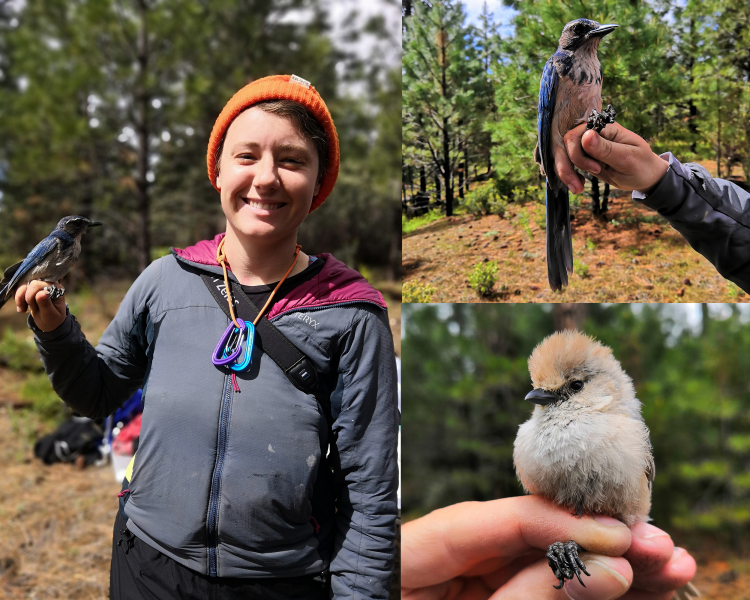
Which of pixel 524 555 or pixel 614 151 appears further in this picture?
pixel 524 555

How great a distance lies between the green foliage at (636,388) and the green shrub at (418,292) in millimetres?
79

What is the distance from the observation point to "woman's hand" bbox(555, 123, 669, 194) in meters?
1.48

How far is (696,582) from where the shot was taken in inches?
90.6

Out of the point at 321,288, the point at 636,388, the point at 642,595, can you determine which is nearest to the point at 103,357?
the point at 321,288

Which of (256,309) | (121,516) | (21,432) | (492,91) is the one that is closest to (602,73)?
(492,91)

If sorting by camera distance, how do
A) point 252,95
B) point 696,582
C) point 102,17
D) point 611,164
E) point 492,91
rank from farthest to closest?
point 102,17 → point 696,582 → point 492,91 → point 611,164 → point 252,95

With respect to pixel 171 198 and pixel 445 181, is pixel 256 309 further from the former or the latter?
pixel 171 198

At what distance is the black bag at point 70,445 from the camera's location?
4.98m

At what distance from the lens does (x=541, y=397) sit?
1607mm

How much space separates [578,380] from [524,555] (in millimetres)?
613

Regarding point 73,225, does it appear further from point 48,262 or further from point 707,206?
point 707,206

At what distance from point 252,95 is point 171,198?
352 inches

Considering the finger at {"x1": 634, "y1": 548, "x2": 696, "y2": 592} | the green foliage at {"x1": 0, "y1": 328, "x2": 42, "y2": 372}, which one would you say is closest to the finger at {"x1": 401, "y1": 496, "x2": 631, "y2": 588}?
the finger at {"x1": 634, "y1": 548, "x2": 696, "y2": 592}

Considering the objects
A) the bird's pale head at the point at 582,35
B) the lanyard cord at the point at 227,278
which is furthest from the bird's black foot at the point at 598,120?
the lanyard cord at the point at 227,278
